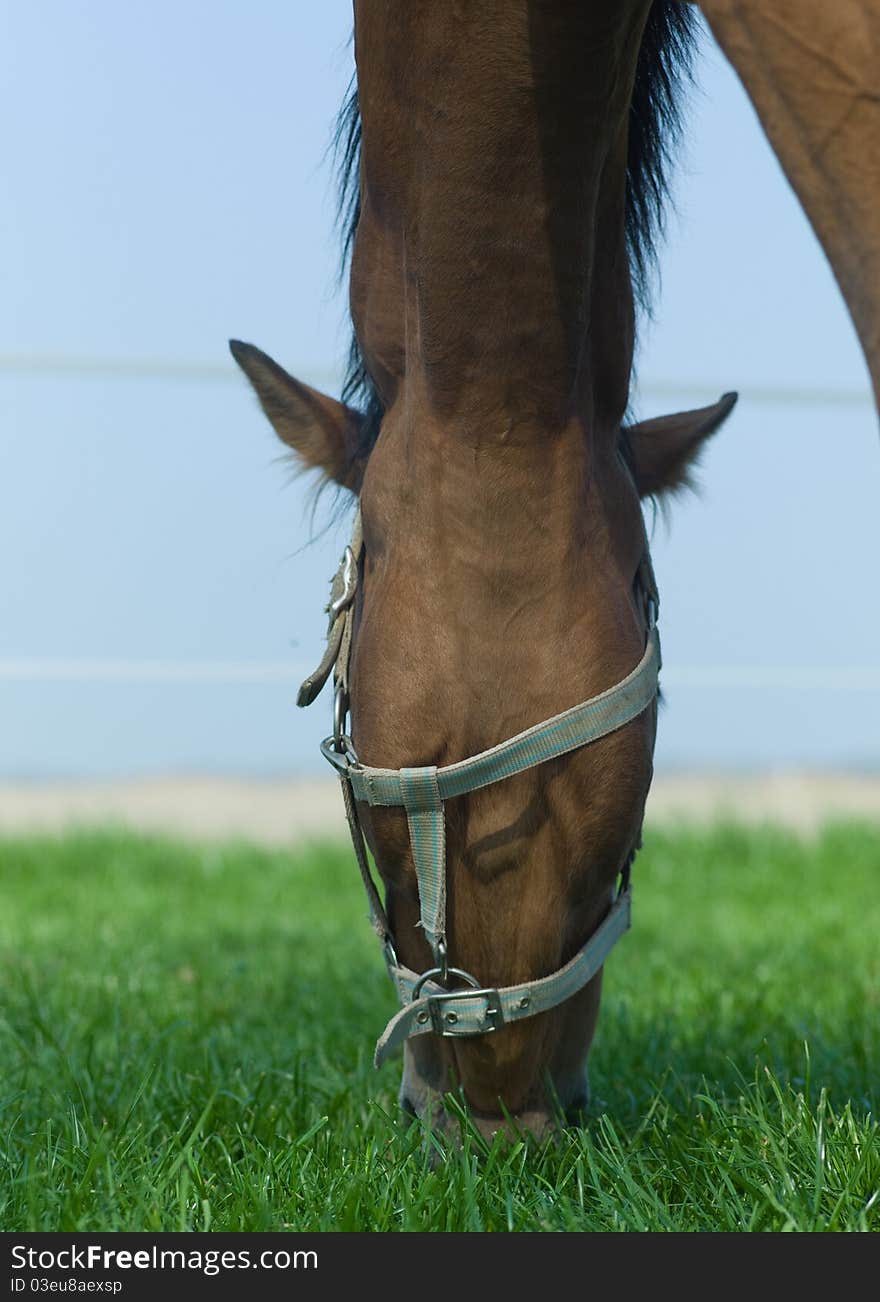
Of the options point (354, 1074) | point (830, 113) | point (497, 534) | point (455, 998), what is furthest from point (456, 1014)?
point (830, 113)

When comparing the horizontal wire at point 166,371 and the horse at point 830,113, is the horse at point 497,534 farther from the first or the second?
the horizontal wire at point 166,371

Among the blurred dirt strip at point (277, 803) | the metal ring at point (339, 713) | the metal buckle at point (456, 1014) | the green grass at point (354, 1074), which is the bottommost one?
the blurred dirt strip at point (277, 803)

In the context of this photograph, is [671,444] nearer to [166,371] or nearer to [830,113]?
[830,113]

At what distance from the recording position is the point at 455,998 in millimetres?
1944

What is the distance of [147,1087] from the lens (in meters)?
2.68

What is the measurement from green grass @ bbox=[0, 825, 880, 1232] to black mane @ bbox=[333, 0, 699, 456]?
3.69 feet

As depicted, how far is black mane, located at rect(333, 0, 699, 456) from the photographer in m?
2.16

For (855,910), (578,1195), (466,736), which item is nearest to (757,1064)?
(578,1195)

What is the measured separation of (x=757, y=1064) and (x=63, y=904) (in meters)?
3.37

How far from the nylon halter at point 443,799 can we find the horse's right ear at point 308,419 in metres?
0.18

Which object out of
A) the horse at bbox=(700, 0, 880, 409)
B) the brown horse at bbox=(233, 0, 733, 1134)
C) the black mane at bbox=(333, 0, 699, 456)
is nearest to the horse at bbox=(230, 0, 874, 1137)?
the brown horse at bbox=(233, 0, 733, 1134)

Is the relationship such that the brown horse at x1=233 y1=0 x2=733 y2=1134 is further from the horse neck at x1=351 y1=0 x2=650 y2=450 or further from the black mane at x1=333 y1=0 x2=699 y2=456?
the black mane at x1=333 y1=0 x2=699 y2=456

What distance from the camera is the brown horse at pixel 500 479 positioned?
183 centimetres

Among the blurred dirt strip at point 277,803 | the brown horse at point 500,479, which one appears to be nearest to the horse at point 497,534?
the brown horse at point 500,479
